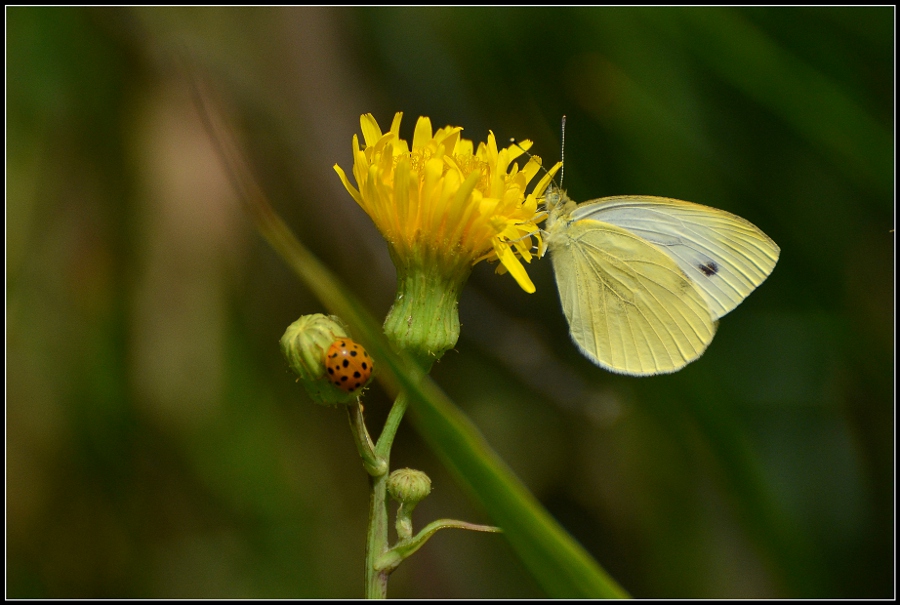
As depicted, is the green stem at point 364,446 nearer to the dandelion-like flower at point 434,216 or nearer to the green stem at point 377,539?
the green stem at point 377,539

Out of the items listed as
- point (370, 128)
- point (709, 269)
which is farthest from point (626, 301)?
point (370, 128)

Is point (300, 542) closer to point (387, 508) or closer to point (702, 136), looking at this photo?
point (387, 508)

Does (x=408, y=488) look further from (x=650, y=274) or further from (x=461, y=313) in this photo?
(x=461, y=313)

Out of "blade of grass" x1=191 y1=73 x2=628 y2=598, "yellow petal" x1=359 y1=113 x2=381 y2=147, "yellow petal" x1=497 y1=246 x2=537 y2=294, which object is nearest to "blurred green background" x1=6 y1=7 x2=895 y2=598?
"yellow petal" x1=497 y1=246 x2=537 y2=294

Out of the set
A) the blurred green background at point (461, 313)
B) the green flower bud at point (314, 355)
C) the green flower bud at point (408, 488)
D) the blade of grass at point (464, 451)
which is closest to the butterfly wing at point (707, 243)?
the blurred green background at point (461, 313)

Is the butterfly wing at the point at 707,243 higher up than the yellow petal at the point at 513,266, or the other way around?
the yellow petal at the point at 513,266

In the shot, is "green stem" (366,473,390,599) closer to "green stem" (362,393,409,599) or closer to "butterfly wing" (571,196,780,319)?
"green stem" (362,393,409,599)

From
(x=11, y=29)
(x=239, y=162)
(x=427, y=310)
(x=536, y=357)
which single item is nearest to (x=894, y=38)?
(x=536, y=357)

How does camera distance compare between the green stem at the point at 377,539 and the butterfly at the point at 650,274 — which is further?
the butterfly at the point at 650,274
